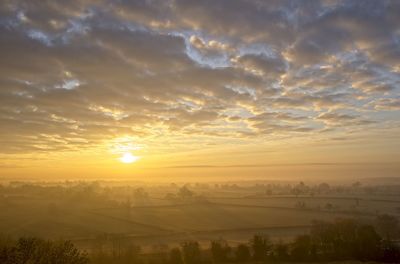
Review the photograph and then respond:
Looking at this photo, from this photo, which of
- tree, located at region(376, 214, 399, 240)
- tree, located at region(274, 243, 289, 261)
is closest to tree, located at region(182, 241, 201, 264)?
tree, located at region(274, 243, 289, 261)

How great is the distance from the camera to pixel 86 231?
81438mm

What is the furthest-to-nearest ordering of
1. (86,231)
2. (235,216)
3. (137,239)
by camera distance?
(235,216) → (86,231) → (137,239)

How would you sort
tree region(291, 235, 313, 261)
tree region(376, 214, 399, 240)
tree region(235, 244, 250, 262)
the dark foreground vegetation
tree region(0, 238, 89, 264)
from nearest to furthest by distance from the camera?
tree region(0, 238, 89, 264)
the dark foreground vegetation
tree region(235, 244, 250, 262)
tree region(291, 235, 313, 261)
tree region(376, 214, 399, 240)

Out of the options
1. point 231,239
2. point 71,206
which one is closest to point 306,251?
point 231,239

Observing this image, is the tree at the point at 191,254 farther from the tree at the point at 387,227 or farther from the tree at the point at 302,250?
the tree at the point at 387,227

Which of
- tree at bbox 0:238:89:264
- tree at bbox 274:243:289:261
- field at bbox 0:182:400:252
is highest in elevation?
tree at bbox 0:238:89:264

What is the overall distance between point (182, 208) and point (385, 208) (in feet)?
219

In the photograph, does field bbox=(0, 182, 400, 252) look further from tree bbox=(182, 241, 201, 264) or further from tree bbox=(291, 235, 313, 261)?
tree bbox=(291, 235, 313, 261)

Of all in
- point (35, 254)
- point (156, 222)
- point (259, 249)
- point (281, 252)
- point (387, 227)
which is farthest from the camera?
point (156, 222)

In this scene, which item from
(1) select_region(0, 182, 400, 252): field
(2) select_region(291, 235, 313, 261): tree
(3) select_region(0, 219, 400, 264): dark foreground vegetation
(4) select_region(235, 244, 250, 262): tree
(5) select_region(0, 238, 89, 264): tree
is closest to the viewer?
(5) select_region(0, 238, 89, 264): tree

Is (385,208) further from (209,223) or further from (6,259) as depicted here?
(6,259)

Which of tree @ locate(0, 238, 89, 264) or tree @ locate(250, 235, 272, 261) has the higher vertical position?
tree @ locate(0, 238, 89, 264)

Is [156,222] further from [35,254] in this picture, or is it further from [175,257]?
[35,254]

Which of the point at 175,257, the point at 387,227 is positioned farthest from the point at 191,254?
the point at 387,227
